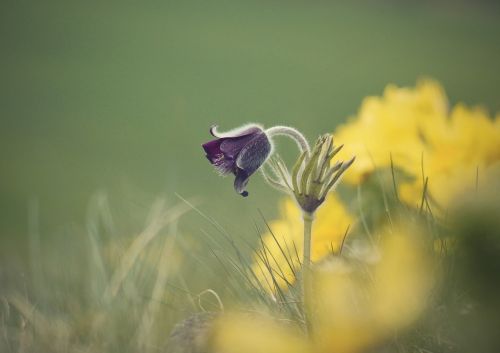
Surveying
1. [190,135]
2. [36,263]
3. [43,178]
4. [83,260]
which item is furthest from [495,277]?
[190,135]

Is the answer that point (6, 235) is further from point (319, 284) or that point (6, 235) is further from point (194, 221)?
point (319, 284)

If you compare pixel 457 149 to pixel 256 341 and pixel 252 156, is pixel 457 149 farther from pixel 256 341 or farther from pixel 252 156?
pixel 256 341

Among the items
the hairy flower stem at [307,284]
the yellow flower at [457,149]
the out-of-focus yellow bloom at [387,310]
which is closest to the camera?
the out-of-focus yellow bloom at [387,310]

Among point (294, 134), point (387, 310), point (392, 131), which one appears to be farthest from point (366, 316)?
point (392, 131)

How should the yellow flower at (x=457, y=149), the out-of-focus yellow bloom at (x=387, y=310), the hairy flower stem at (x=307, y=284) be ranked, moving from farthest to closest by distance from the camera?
the yellow flower at (x=457, y=149) → the hairy flower stem at (x=307, y=284) → the out-of-focus yellow bloom at (x=387, y=310)

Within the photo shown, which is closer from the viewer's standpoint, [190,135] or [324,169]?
[324,169]

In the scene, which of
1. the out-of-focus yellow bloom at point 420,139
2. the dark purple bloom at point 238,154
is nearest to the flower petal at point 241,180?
the dark purple bloom at point 238,154

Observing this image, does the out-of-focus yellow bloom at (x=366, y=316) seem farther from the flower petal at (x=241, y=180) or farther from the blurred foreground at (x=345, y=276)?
the flower petal at (x=241, y=180)
